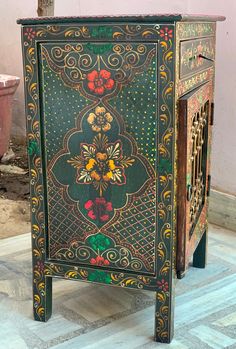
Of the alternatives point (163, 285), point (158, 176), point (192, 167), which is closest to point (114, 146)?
point (158, 176)

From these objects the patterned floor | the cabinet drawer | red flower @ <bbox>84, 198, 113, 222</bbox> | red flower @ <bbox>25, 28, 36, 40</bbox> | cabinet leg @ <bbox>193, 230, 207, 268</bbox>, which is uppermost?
red flower @ <bbox>25, 28, 36, 40</bbox>

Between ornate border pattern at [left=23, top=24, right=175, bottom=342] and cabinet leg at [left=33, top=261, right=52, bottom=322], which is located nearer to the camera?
ornate border pattern at [left=23, top=24, right=175, bottom=342]

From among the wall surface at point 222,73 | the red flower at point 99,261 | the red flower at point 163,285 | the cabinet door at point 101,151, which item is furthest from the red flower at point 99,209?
the wall surface at point 222,73

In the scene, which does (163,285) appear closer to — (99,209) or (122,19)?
(99,209)

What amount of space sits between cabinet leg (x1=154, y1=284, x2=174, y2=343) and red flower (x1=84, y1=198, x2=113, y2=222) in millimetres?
269

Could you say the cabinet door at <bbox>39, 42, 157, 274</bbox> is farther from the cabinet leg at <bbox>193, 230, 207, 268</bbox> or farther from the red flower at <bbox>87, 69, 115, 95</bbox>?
the cabinet leg at <bbox>193, 230, 207, 268</bbox>

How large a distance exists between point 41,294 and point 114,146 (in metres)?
0.53

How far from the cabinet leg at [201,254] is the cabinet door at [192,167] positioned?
97mm

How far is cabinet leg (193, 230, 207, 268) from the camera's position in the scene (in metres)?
2.05

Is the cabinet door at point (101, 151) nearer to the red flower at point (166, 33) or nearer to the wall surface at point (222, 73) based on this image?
the red flower at point (166, 33)

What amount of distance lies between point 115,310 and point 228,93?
1077 millimetres

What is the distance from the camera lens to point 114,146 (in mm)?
1513

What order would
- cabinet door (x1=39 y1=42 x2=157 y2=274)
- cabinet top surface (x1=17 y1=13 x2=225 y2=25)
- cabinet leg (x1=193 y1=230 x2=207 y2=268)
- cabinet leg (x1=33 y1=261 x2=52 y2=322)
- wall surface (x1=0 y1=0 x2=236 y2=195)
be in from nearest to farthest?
cabinet top surface (x1=17 y1=13 x2=225 y2=25) < cabinet door (x1=39 y1=42 x2=157 y2=274) < cabinet leg (x1=33 y1=261 x2=52 y2=322) < cabinet leg (x1=193 y1=230 x2=207 y2=268) < wall surface (x1=0 y1=0 x2=236 y2=195)

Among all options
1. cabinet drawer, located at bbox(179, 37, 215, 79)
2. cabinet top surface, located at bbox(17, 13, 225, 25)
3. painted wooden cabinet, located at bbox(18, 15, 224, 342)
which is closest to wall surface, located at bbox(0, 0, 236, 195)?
cabinet drawer, located at bbox(179, 37, 215, 79)
